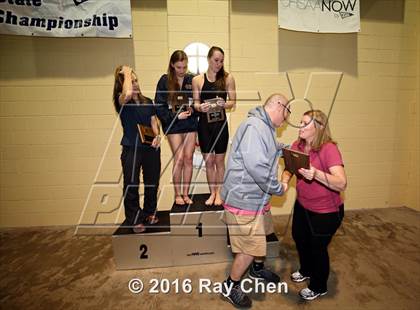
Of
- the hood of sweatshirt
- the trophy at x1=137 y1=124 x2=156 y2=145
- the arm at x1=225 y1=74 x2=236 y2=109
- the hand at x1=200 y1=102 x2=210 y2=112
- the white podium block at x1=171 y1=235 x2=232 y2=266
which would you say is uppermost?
the arm at x1=225 y1=74 x2=236 y2=109

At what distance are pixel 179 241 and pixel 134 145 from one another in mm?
944

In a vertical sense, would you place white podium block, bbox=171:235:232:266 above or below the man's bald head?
below

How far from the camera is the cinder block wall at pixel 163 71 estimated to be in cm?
292

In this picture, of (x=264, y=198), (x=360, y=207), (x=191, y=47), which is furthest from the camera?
(x=360, y=207)

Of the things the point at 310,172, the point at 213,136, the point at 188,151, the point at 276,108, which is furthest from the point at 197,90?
the point at 310,172

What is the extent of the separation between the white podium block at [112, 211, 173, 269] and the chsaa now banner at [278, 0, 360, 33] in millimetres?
2593

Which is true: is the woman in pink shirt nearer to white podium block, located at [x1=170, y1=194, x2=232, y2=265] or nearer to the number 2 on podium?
white podium block, located at [x1=170, y1=194, x2=232, y2=265]

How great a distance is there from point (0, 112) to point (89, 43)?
1333 mm

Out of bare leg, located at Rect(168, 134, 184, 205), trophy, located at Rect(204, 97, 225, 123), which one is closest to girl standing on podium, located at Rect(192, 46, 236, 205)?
trophy, located at Rect(204, 97, 225, 123)

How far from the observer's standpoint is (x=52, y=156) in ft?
10.2

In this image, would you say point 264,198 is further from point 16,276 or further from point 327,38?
Result: point 327,38

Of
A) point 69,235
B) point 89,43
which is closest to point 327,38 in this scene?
point 89,43

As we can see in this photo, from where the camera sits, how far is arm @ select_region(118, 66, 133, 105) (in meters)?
2.07

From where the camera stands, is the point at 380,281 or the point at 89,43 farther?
the point at 89,43
